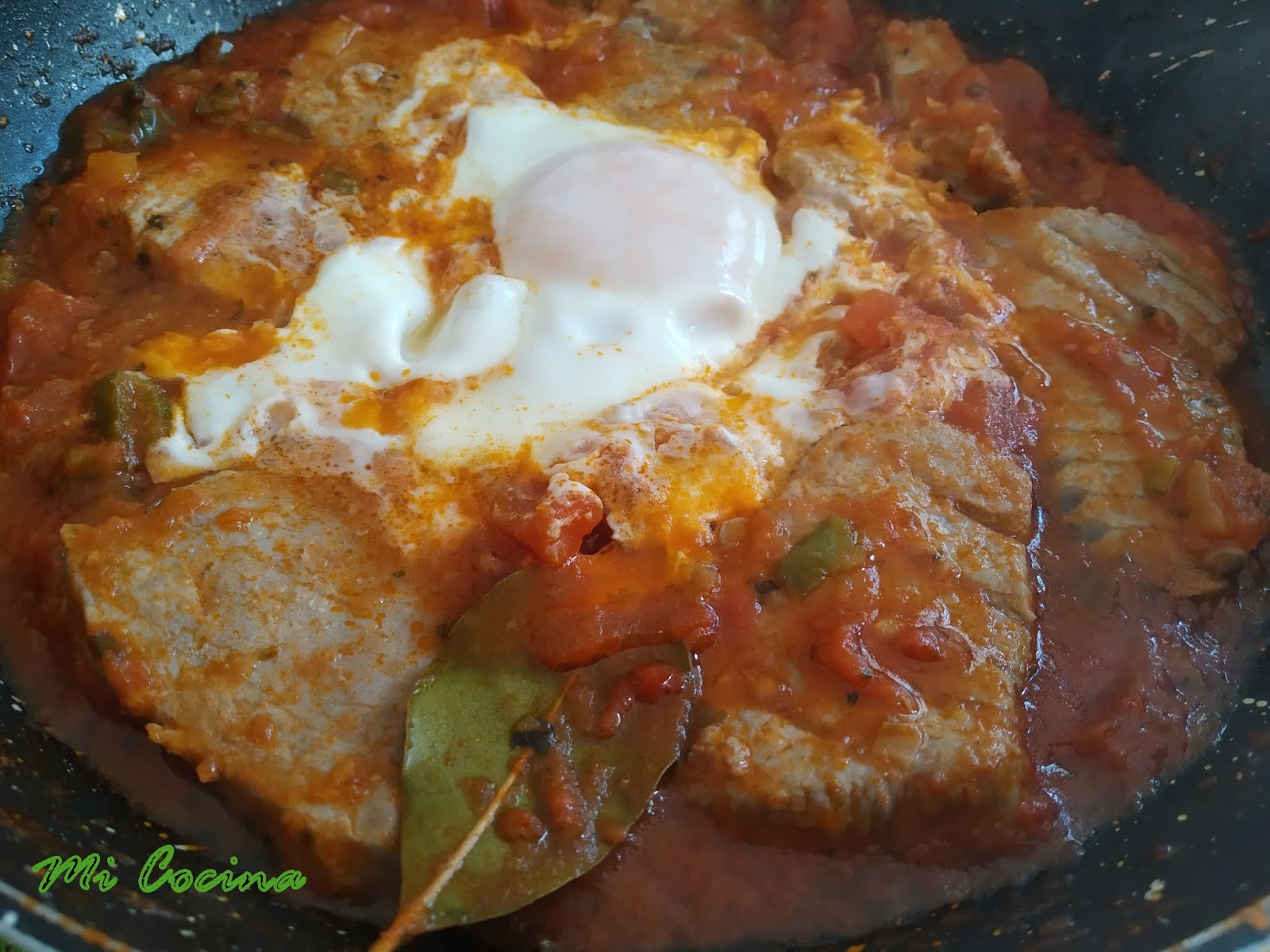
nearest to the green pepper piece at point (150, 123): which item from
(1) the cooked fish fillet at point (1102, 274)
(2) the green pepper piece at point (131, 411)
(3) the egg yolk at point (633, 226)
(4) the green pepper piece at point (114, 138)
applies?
(4) the green pepper piece at point (114, 138)

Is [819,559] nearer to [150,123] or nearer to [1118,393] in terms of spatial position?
[1118,393]

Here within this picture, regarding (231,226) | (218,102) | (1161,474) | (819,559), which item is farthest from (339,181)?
(1161,474)

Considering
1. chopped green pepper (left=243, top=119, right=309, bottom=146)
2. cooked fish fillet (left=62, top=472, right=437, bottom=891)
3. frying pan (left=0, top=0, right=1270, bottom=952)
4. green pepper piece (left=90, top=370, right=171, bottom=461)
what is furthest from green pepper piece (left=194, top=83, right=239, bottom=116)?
cooked fish fillet (left=62, top=472, right=437, bottom=891)

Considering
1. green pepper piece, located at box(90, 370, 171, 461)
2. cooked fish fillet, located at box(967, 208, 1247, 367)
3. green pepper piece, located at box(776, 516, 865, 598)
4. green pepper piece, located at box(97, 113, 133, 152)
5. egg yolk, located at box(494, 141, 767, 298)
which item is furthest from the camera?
green pepper piece, located at box(97, 113, 133, 152)

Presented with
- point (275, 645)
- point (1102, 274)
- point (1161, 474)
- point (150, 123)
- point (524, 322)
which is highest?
point (1102, 274)

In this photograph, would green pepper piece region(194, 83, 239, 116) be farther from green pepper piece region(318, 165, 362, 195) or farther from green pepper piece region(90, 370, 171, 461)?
green pepper piece region(90, 370, 171, 461)

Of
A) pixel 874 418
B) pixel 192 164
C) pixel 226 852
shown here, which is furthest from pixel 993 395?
pixel 192 164

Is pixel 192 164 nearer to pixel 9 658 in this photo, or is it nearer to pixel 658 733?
pixel 9 658
